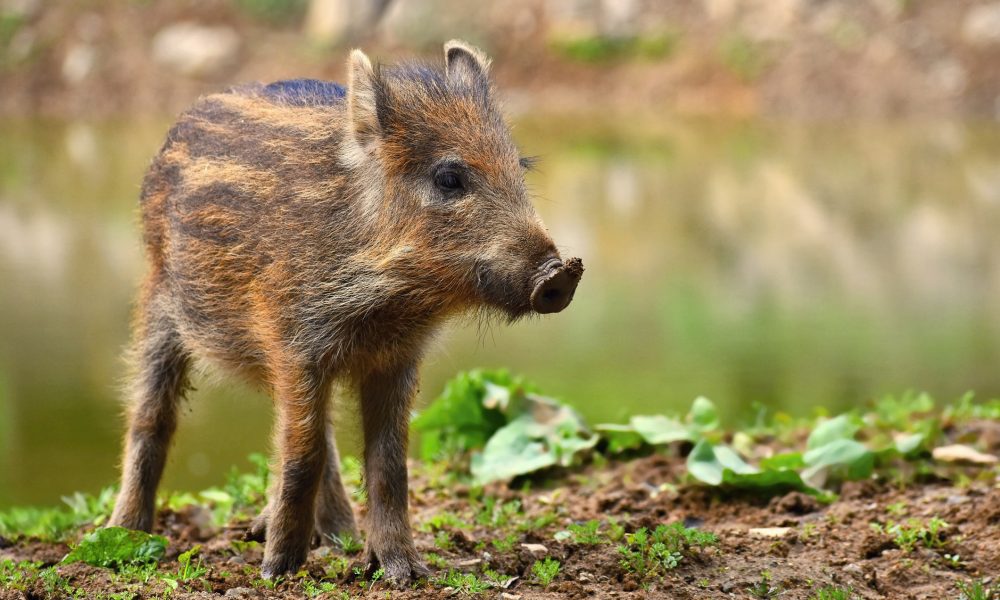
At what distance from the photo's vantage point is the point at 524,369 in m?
9.54

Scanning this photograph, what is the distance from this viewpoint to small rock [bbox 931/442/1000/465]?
20.8 ft

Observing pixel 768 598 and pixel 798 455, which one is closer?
pixel 768 598

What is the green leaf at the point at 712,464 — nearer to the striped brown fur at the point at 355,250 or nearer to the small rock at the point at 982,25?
the striped brown fur at the point at 355,250

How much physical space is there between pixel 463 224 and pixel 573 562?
127 centimetres

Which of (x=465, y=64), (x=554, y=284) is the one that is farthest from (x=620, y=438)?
(x=554, y=284)

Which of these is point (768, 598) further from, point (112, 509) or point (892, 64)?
point (892, 64)

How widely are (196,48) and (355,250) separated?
57.1 feet

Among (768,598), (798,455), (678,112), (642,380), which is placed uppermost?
(678,112)

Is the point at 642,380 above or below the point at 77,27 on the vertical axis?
below

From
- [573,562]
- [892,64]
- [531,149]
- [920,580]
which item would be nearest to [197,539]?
[573,562]

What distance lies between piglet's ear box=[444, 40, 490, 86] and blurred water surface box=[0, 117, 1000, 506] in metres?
0.75

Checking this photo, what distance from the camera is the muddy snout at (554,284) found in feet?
14.6

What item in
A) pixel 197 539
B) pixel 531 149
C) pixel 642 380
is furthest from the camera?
pixel 531 149

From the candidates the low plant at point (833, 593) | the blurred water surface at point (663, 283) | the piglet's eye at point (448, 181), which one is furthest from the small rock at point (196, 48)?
the low plant at point (833, 593)
